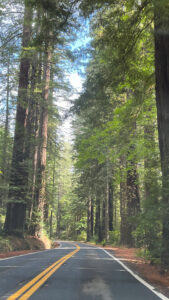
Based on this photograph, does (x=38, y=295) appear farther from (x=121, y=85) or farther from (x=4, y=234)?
(x=4, y=234)

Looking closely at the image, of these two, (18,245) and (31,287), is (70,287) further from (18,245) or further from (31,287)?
(18,245)

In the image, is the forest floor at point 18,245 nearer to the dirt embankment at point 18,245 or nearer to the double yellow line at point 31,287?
the dirt embankment at point 18,245

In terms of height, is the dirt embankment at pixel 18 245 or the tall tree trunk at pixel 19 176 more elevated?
the tall tree trunk at pixel 19 176

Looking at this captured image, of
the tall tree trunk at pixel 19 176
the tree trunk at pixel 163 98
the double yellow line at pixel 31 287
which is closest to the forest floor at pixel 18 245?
the tall tree trunk at pixel 19 176

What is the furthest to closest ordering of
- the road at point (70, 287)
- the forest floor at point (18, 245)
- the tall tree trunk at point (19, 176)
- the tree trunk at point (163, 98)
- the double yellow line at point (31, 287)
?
the tall tree trunk at point (19, 176)
the forest floor at point (18, 245)
the tree trunk at point (163, 98)
the road at point (70, 287)
the double yellow line at point (31, 287)

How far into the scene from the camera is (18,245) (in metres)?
17.2

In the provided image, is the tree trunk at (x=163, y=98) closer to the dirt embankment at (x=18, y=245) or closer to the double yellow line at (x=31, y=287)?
the double yellow line at (x=31, y=287)

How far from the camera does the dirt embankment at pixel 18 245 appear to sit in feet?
49.8

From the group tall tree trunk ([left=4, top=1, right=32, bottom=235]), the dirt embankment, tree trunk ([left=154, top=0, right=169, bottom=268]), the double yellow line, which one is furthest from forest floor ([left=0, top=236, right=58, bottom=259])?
tree trunk ([left=154, top=0, right=169, bottom=268])

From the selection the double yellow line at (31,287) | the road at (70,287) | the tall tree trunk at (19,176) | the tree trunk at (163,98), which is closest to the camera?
the double yellow line at (31,287)

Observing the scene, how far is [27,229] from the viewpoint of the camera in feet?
70.9

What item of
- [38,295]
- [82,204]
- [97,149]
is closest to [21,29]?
[97,149]

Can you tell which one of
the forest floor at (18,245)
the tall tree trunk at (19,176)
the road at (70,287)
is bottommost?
the forest floor at (18,245)

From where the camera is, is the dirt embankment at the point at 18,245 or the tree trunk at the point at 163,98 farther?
the dirt embankment at the point at 18,245
